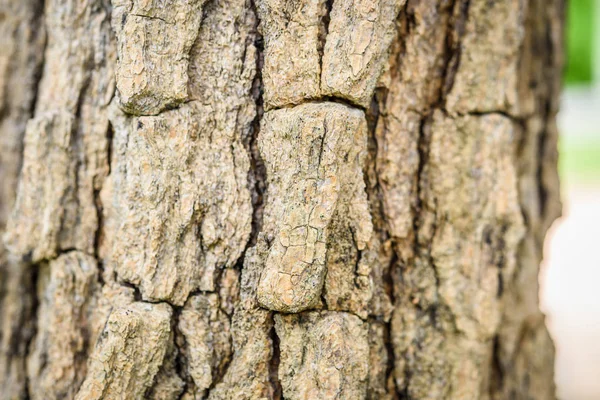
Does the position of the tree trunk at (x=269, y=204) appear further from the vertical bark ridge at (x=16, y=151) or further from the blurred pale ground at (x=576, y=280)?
the blurred pale ground at (x=576, y=280)

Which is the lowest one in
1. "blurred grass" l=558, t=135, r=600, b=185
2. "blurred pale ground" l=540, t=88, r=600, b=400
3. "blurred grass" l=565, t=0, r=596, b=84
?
"blurred pale ground" l=540, t=88, r=600, b=400

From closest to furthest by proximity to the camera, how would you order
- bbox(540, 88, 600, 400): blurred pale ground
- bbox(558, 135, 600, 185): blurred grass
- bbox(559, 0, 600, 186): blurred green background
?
bbox(540, 88, 600, 400): blurred pale ground → bbox(558, 135, 600, 185): blurred grass → bbox(559, 0, 600, 186): blurred green background

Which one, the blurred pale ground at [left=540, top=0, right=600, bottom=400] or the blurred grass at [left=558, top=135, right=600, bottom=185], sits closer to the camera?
the blurred pale ground at [left=540, top=0, right=600, bottom=400]

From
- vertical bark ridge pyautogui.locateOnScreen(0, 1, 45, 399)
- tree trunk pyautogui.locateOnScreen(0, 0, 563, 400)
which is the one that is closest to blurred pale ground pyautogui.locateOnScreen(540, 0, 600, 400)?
tree trunk pyautogui.locateOnScreen(0, 0, 563, 400)

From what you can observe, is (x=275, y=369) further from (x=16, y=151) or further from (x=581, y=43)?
(x=581, y=43)

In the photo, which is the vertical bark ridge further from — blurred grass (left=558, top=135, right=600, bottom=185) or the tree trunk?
blurred grass (left=558, top=135, right=600, bottom=185)
